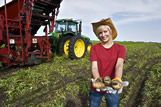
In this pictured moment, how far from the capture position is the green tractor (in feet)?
20.3

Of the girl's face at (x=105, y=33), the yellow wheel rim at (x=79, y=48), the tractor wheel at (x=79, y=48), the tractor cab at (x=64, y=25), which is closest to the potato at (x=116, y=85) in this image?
the girl's face at (x=105, y=33)

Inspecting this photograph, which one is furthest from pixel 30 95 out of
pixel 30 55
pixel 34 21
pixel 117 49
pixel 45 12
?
pixel 45 12

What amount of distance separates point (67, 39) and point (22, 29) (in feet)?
7.80

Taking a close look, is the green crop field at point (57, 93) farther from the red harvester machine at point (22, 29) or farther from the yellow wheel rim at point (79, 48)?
the yellow wheel rim at point (79, 48)

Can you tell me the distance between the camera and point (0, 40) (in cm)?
452

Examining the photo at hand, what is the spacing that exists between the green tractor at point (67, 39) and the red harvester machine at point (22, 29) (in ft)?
3.82

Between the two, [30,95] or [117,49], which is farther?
[30,95]

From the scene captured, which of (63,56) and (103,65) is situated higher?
(103,65)

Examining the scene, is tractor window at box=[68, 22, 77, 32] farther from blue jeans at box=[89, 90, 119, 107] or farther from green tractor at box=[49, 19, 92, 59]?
blue jeans at box=[89, 90, 119, 107]

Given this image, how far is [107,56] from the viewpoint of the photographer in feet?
5.12

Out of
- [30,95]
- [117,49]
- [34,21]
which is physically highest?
[34,21]

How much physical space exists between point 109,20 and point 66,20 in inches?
221

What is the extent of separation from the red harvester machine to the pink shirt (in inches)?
149

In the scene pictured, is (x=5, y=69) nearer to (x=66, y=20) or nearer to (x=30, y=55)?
(x=30, y=55)
